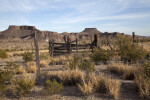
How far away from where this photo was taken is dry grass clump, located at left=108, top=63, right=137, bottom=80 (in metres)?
7.08

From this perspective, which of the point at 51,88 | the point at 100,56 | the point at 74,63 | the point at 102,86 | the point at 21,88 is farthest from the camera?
the point at 100,56

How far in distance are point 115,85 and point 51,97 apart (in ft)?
7.92

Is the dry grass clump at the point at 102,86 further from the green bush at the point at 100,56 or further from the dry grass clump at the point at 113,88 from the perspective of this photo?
the green bush at the point at 100,56

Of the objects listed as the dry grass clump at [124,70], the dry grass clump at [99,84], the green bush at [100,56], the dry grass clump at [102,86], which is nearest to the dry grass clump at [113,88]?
the dry grass clump at [102,86]

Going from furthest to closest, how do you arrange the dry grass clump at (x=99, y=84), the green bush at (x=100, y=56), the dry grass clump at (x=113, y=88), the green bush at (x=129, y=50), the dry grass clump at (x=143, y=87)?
the green bush at (x=100, y=56) → the green bush at (x=129, y=50) → the dry grass clump at (x=99, y=84) → the dry grass clump at (x=113, y=88) → the dry grass clump at (x=143, y=87)

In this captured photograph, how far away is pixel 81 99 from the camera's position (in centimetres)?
497

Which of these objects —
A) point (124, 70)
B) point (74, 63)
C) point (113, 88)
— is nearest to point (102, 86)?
point (113, 88)

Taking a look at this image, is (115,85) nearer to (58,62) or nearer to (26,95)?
(26,95)

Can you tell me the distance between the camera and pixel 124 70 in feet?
25.3

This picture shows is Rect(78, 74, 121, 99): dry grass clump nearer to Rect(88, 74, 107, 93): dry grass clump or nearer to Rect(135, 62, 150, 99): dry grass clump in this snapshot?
Rect(88, 74, 107, 93): dry grass clump

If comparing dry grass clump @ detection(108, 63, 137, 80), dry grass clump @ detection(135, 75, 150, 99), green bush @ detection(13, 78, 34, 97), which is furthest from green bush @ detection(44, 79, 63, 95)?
dry grass clump @ detection(108, 63, 137, 80)

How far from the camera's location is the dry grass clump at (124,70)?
7081 mm

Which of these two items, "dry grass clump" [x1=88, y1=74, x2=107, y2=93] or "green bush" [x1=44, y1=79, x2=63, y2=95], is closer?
"green bush" [x1=44, y1=79, x2=63, y2=95]

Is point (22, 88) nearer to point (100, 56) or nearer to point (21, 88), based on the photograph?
point (21, 88)
